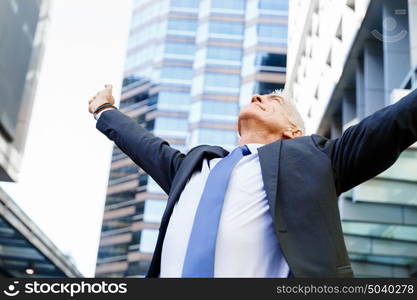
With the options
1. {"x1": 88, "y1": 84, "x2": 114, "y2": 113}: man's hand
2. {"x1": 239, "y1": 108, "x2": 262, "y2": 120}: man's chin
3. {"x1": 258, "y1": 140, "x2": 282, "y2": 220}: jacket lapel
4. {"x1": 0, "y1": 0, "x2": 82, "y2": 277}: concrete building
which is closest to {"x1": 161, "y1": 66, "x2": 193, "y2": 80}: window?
{"x1": 0, "y1": 0, "x2": 82, "y2": 277}: concrete building

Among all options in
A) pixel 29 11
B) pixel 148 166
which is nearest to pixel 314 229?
pixel 148 166

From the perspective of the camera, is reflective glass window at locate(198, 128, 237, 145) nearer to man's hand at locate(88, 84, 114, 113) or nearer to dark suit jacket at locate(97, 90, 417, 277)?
man's hand at locate(88, 84, 114, 113)

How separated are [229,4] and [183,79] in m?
10.1

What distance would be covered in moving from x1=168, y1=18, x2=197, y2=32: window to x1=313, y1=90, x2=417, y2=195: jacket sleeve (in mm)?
67311

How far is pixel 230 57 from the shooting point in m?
66.1

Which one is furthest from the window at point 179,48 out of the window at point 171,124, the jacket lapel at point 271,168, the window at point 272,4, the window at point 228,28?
the jacket lapel at point 271,168

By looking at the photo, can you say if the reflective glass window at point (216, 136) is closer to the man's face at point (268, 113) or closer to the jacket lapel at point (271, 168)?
the man's face at point (268, 113)

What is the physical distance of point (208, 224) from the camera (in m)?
1.88

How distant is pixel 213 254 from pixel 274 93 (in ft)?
2.85

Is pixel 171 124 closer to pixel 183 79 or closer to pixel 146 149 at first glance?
pixel 183 79

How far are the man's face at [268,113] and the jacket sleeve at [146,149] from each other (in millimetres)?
281

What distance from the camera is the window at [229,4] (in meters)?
68.2

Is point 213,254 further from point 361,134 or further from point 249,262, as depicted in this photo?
point 361,134

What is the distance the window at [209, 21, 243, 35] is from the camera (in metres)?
67.3
